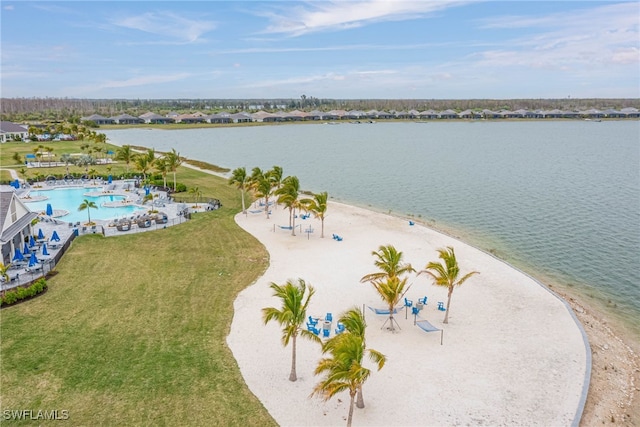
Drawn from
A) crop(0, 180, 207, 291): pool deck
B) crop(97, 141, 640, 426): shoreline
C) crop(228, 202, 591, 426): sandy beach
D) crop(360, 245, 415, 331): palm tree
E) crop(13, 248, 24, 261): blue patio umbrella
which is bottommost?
crop(97, 141, 640, 426): shoreline

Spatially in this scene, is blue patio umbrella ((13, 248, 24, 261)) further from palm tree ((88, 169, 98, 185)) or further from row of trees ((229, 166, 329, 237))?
palm tree ((88, 169, 98, 185))

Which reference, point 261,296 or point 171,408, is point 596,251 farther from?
point 171,408

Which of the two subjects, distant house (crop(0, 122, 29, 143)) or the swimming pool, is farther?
distant house (crop(0, 122, 29, 143))

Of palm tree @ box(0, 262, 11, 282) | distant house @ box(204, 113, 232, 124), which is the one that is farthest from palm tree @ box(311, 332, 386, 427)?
distant house @ box(204, 113, 232, 124)

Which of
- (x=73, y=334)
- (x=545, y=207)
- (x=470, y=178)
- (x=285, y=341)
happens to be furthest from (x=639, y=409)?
(x=470, y=178)

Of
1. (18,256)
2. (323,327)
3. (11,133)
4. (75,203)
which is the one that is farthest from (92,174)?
(11,133)

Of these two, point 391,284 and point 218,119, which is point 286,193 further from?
point 218,119
